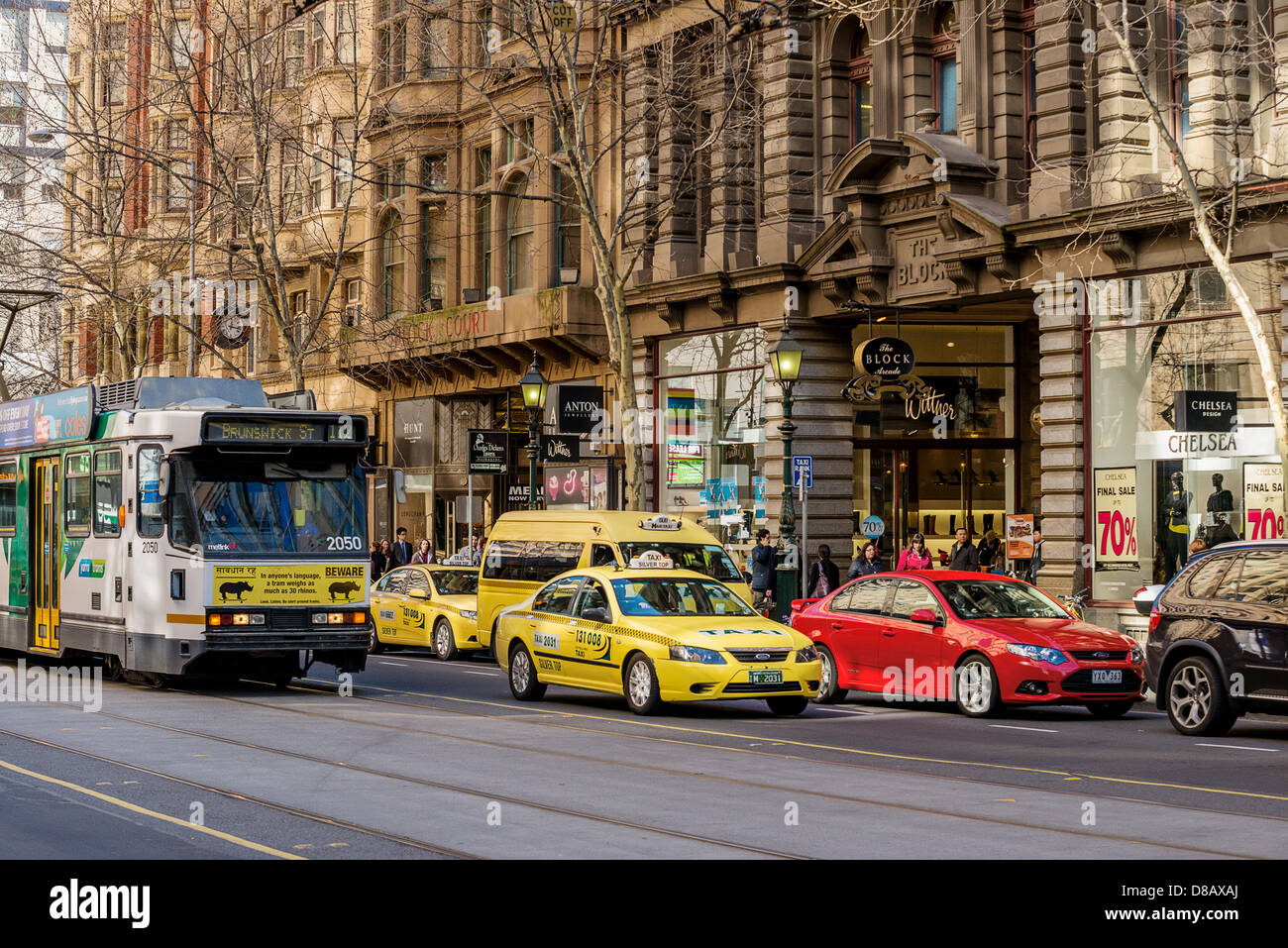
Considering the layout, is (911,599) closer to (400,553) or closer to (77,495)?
(77,495)

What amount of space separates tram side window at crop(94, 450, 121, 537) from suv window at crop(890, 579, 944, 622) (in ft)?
29.5

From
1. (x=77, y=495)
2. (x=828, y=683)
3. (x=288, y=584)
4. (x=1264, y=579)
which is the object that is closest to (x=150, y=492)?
(x=288, y=584)

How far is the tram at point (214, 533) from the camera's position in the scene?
2012 cm

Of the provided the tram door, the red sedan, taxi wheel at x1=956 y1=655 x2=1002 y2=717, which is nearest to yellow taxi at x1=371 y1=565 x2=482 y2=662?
the tram door

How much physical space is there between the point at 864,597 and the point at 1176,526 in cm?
764

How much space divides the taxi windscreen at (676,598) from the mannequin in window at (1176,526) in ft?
30.4

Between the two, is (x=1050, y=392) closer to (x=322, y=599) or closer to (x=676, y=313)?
(x=676, y=313)

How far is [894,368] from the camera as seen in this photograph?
3123 centimetres

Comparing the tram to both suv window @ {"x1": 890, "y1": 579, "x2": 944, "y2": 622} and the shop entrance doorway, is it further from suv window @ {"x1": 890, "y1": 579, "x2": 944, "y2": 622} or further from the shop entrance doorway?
the shop entrance doorway

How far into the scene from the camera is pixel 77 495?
22.4 m

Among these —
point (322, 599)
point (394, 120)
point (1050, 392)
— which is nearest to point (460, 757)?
point (322, 599)

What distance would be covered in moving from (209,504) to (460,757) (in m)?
7.00

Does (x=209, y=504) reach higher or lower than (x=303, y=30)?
lower
